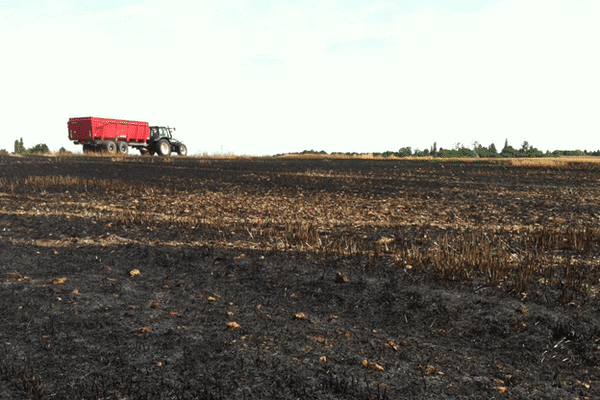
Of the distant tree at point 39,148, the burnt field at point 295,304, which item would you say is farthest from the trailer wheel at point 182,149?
the burnt field at point 295,304

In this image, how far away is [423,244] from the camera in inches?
297

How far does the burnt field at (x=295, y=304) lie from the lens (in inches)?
141

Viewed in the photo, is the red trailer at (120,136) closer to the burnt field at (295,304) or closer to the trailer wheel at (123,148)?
the trailer wheel at (123,148)

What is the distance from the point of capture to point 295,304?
17.0 ft

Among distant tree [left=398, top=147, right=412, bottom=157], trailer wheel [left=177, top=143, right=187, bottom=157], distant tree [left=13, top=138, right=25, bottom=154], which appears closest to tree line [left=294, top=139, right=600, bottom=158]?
distant tree [left=398, top=147, right=412, bottom=157]

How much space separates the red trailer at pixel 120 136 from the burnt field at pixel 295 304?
25.1 m

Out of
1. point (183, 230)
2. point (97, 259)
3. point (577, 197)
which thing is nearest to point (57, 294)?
point (97, 259)

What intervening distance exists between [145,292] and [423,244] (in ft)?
14.2

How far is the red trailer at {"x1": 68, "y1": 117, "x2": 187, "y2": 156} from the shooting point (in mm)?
32938

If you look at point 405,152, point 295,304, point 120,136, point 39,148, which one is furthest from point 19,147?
point 295,304

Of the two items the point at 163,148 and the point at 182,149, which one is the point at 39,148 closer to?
the point at 163,148

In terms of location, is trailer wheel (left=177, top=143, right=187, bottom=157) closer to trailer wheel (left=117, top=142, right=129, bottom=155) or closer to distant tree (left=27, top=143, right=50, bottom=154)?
trailer wheel (left=117, top=142, right=129, bottom=155)

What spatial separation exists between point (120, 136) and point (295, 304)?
32.5 metres

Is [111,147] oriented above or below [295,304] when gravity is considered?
above
